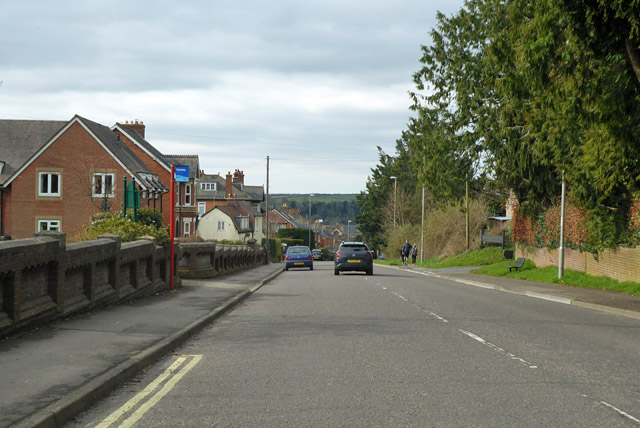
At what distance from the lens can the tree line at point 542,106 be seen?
48.4 feet

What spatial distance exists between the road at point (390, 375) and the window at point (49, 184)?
35.1 meters

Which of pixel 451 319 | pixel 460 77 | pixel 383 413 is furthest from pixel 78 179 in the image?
pixel 383 413

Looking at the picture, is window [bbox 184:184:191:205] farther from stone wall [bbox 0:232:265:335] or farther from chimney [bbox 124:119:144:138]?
stone wall [bbox 0:232:265:335]

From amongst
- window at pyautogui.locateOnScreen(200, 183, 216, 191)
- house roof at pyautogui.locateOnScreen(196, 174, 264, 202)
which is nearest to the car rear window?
house roof at pyautogui.locateOnScreen(196, 174, 264, 202)

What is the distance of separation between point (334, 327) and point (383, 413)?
618 centimetres

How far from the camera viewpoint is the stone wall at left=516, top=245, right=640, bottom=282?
2203 centimetres

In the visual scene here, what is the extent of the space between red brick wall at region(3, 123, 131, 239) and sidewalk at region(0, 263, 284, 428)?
32.6 m

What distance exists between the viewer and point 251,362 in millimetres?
8898

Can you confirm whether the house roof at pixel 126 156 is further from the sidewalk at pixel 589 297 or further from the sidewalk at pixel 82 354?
the sidewalk at pixel 82 354

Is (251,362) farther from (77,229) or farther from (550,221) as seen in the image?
(77,229)

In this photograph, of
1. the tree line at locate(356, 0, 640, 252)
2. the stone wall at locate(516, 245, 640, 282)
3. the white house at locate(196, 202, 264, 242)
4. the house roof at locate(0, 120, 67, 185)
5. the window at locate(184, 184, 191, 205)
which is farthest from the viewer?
the white house at locate(196, 202, 264, 242)

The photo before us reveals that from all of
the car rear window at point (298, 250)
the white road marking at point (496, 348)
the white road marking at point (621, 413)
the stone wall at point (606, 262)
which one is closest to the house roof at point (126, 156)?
the car rear window at point (298, 250)

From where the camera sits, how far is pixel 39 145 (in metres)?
49.9

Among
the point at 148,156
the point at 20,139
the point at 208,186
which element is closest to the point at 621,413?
the point at 20,139
